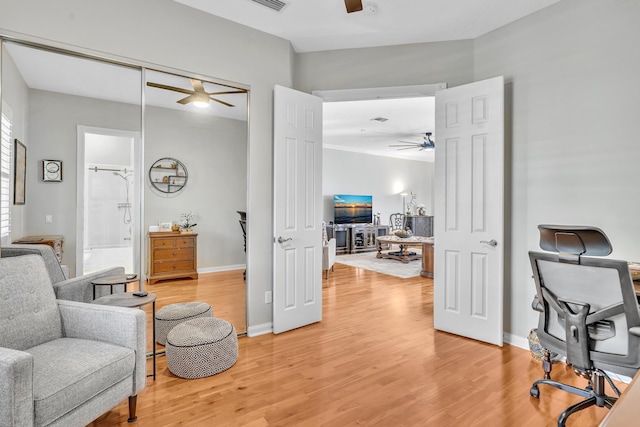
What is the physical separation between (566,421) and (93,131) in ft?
11.9

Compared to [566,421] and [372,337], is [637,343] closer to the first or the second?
[566,421]

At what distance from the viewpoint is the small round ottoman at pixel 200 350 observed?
231 cm

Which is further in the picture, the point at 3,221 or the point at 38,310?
the point at 3,221

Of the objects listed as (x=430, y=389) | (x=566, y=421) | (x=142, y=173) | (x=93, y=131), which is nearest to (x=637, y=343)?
(x=566, y=421)

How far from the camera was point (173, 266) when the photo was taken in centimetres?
304

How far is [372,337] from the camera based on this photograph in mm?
3070

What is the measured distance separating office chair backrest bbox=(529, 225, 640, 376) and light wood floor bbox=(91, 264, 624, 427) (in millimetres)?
467

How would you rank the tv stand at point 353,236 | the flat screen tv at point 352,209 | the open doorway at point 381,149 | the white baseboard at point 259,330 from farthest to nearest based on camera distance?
the flat screen tv at point 352,209, the tv stand at point 353,236, the open doorway at point 381,149, the white baseboard at point 259,330

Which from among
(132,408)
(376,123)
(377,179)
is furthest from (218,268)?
(377,179)

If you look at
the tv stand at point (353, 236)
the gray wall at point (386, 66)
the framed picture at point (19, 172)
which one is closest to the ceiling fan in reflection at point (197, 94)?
the gray wall at point (386, 66)

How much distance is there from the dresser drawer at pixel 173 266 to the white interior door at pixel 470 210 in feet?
8.00

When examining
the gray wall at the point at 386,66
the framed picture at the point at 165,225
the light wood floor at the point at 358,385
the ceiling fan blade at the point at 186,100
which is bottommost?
the light wood floor at the point at 358,385

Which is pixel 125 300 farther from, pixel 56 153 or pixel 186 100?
pixel 186 100

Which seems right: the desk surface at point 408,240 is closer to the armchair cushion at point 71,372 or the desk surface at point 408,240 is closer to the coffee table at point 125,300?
the coffee table at point 125,300
